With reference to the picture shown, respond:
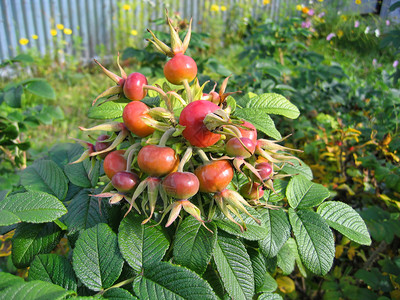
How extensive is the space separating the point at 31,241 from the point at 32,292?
1.08 feet

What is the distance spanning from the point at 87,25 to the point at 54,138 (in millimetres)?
3915

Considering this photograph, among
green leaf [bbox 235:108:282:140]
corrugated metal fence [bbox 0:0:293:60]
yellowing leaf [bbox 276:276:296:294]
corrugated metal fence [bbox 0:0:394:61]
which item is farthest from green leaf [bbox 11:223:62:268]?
corrugated metal fence [bbox 0:0:293:60]

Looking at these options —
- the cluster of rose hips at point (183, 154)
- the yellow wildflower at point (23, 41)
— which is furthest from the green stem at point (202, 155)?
the yellow wildflower at point (23, 41)

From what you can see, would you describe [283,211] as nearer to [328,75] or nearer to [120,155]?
[120,155]

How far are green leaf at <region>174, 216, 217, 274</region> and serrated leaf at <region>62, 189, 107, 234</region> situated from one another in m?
0.24

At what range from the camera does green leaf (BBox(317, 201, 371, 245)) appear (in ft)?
3.17

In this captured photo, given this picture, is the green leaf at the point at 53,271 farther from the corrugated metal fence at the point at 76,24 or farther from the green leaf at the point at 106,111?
the corrugated metal fence at the point at 76,24

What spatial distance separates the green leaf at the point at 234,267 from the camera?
2.64ft

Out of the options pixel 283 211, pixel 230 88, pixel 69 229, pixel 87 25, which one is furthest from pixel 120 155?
pixel 87 25

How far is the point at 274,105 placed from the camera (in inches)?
41.9

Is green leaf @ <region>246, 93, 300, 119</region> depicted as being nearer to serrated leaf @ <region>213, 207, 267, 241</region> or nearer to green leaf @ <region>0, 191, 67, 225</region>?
serrated leaf @ <region>213, 207, 267, 241</region>

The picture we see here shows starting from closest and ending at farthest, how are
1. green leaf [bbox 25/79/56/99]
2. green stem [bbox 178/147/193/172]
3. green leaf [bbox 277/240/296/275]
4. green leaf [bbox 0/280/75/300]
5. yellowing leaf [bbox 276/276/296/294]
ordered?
green leaf [bbox 0/280/75/300] → green stem [bbox 178/147/193/172] → green leaf [bbox 277/240/296/275] → yellowing leaf [bbox 276/276/296/294] → green leaf [bbox 25/79/56/99]

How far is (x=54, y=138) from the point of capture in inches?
145

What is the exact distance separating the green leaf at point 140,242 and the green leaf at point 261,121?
1.26 feet
